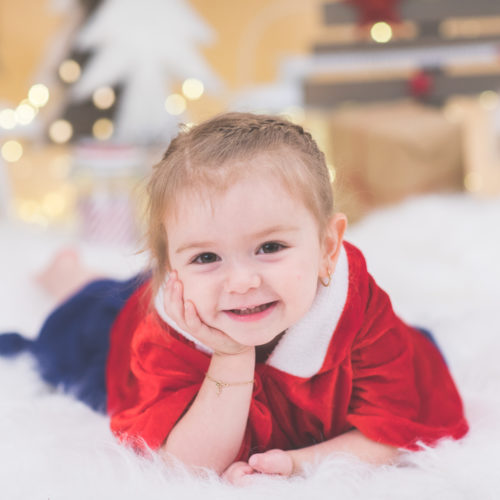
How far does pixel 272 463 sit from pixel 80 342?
→ 474mm

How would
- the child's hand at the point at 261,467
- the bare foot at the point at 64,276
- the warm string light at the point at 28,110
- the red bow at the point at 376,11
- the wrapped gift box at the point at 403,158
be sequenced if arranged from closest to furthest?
the child's hand at the point at 261,467 < the bare foot at the point at 64,276 < the wrapped gift box at the point at 403,158 < the warm string light at the point at 28,110 < the red bow at the point at 376,11

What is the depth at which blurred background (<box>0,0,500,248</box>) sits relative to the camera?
2.21 meters

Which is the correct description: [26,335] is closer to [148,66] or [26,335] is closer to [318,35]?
[148,66]

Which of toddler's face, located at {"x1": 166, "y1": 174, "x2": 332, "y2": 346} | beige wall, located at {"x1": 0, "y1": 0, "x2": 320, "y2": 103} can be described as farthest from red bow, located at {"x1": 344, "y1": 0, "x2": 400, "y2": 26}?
toddler's face, located at {"x1": 166, "y1": 174, "x2": 332, "y2": 346}

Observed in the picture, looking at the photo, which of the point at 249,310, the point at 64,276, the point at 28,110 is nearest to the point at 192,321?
the point at 249,310

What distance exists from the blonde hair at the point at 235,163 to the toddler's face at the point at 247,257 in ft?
0.05

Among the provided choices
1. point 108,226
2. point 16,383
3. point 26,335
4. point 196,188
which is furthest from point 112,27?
point 196,188

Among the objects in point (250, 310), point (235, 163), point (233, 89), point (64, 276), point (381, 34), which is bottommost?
point (64, 276)

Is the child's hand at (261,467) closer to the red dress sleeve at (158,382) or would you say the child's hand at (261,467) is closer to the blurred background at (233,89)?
the red dress sleeve at (158,382)

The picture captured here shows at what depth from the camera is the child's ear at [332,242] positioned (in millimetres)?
826

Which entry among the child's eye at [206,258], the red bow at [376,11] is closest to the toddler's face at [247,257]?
the child's eye at [206,258]

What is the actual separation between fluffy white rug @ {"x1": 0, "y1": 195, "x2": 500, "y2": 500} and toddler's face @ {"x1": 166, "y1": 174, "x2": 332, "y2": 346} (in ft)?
0.63

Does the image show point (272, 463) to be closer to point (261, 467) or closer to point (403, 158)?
point (261, 467)

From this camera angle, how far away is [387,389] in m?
0.87
